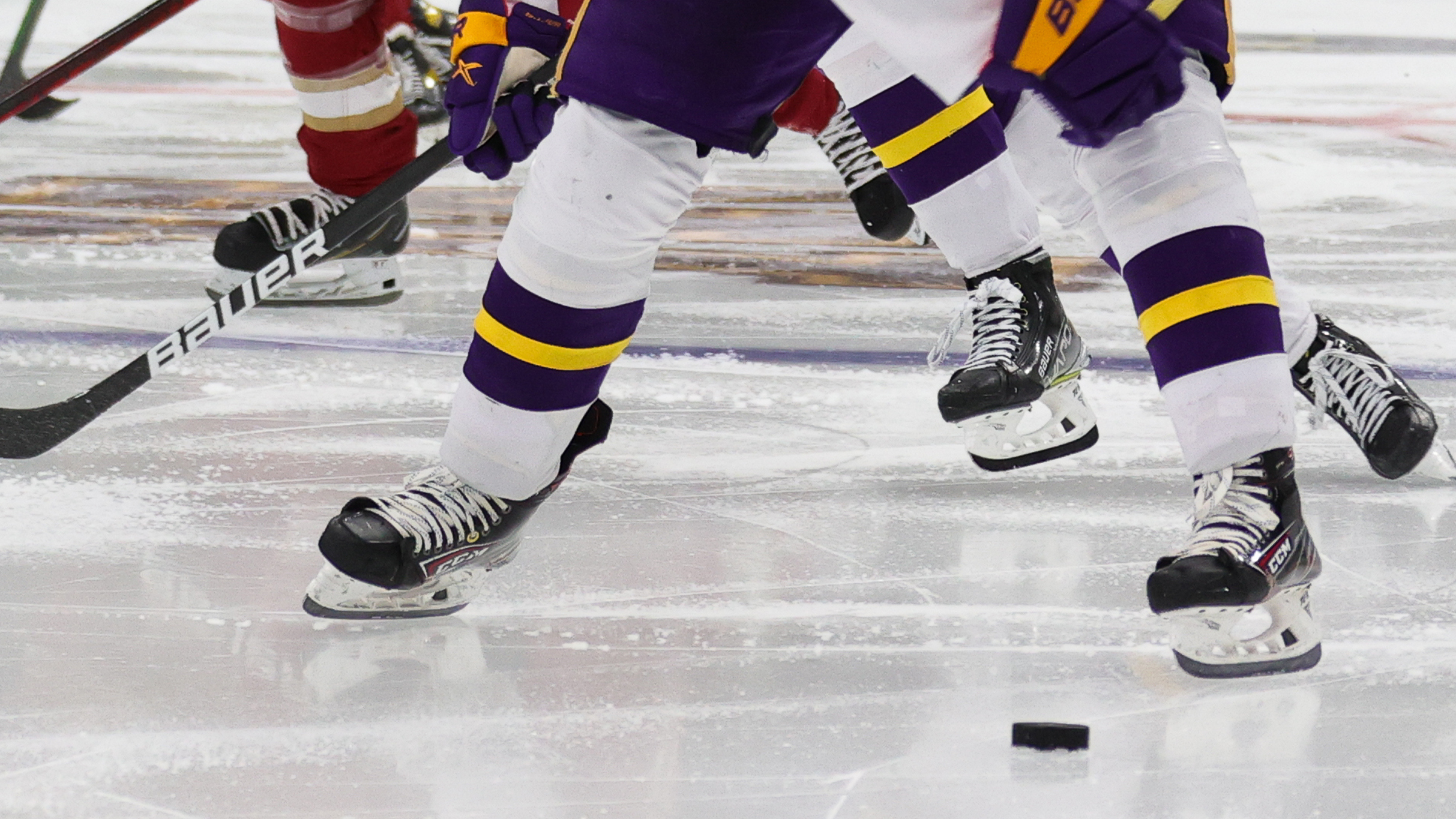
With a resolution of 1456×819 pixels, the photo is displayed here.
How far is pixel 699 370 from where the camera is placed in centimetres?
209

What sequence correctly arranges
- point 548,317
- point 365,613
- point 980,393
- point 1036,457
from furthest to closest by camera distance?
point 1036,457 < point 980,393 < point 365,613 < point 548,317

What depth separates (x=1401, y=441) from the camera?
1.61 meters

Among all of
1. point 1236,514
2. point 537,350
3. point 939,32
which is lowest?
point 1236,514

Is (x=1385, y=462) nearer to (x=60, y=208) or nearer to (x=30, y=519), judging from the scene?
(x=30, y=519)

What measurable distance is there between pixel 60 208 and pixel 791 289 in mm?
1425

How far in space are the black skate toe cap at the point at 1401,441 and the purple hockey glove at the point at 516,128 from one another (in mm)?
939

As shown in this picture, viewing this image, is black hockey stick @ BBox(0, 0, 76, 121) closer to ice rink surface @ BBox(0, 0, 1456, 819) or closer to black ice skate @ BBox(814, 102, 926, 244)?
ice rink surface @ BBox(0, 0, 1456, 819)

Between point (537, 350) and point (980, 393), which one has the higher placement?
point (537, 350)

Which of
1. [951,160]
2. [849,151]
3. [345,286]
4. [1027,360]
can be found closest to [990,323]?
[1027,360]

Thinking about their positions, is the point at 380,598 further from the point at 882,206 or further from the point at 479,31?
the point at 882,206

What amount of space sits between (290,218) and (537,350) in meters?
1.21

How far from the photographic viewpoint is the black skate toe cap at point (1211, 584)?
114cm

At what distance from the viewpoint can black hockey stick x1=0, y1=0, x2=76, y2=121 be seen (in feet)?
7.97

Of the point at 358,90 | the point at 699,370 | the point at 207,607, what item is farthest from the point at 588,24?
the point at 358,90
